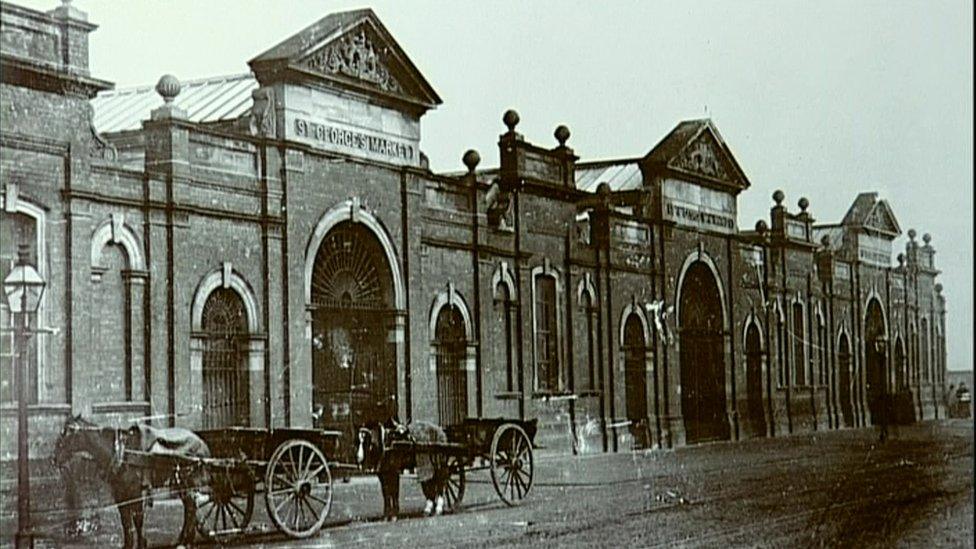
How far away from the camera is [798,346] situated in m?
36.6

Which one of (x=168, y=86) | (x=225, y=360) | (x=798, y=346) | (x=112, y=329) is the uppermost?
(x=168, y=86)

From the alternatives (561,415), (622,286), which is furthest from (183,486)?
(622,286)

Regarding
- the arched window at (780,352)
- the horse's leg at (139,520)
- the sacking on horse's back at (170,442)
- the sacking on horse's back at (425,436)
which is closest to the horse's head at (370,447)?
the sacking on horse's back at (425,436)

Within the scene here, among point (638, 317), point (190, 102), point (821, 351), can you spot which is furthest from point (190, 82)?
point (821, 351)

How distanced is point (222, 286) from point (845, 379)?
2386 cm

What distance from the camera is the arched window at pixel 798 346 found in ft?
119

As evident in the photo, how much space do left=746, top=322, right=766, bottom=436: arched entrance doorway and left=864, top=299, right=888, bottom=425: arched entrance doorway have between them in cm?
631

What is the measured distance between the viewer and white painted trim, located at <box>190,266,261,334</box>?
18.1m

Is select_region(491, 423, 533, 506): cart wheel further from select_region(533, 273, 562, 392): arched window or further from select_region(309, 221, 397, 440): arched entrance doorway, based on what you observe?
select_region(533, 273, 562, 392): arched window

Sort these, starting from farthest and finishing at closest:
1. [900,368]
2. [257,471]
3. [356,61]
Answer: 1. [900,368]
2. [356,61]
3. [257,471]

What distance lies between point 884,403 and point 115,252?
22102mm

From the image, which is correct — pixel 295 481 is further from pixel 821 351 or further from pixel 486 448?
pixel 821 351

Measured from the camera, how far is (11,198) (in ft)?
49.3

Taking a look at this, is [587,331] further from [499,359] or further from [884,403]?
[884,403]
